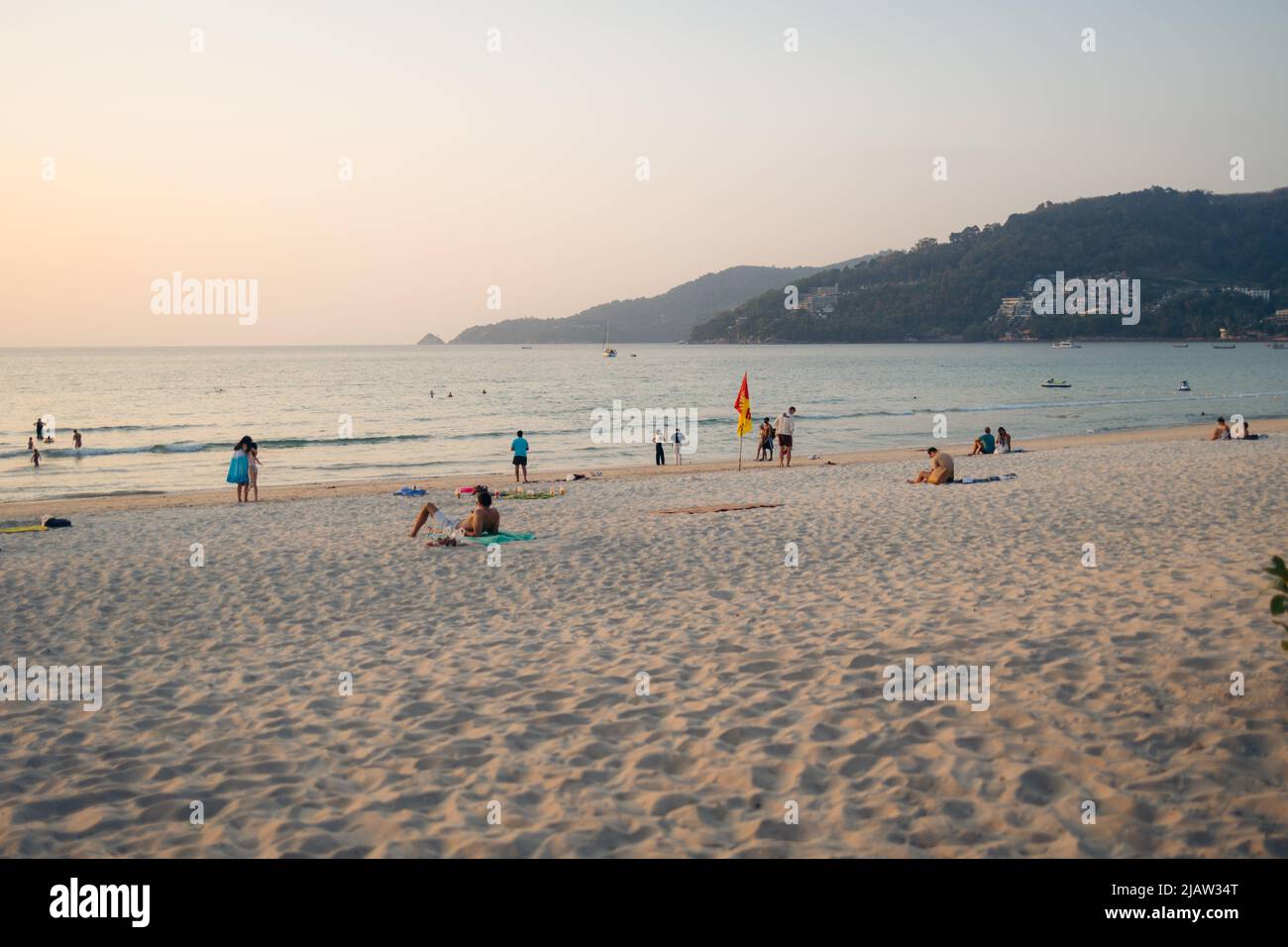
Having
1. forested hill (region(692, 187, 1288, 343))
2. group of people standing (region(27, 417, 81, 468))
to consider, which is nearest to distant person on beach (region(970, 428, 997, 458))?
group of people standing (region(27, 417, 81, 468))

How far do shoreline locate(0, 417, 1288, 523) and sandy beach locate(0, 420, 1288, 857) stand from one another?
9.97 metres

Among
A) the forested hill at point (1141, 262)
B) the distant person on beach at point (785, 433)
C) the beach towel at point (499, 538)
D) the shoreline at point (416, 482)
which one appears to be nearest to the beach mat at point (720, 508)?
the beach towel at point (499, 538)

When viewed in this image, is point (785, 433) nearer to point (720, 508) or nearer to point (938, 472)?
point (938, 472)

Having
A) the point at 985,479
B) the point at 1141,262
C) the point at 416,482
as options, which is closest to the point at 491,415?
the point at 416,482

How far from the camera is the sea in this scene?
33938 millimetres

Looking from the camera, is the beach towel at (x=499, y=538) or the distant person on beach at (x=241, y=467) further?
the distant person on beach at (x=241, y=467)

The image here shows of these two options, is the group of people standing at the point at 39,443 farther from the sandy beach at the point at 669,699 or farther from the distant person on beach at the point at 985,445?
the distant person on beach at the point at 985,445

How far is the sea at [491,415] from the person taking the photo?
33.9m

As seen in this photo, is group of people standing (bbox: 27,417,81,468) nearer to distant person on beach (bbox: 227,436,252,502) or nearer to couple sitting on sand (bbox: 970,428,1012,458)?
distant person on beach (bbox: 227,436,252,502)

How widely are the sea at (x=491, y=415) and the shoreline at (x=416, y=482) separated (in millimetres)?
1623

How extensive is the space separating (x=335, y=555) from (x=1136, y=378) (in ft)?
287

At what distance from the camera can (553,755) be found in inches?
208

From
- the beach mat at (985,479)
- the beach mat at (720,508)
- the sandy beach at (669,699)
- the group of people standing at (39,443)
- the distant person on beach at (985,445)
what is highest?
the group of people standing at (39,443)
